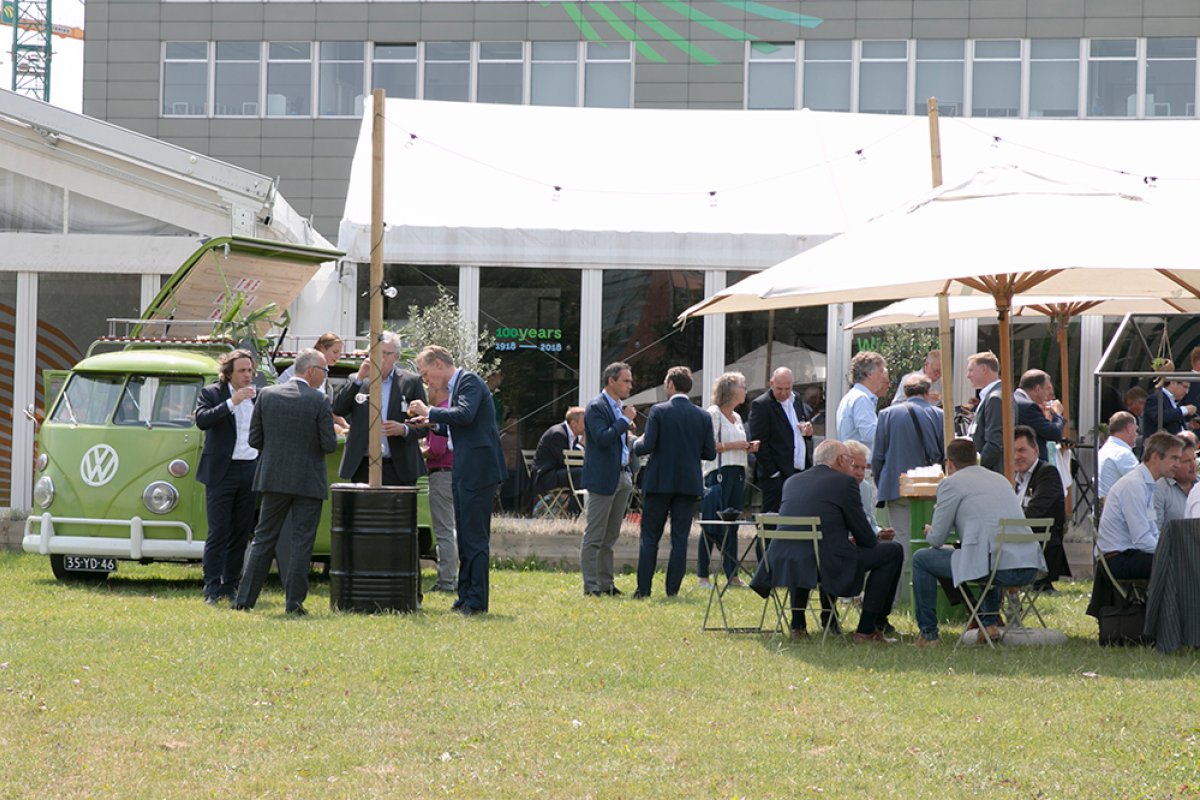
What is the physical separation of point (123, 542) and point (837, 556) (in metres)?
5.65

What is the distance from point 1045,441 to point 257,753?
8.67 metres

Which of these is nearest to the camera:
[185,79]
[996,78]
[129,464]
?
[129,464]

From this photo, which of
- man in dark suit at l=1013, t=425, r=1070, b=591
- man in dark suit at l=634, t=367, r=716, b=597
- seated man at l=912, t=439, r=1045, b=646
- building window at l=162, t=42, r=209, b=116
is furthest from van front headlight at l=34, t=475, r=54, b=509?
building window at l=162, t=42, r=209, b=116

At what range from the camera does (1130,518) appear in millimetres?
10336

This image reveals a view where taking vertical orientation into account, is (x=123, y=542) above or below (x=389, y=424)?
below

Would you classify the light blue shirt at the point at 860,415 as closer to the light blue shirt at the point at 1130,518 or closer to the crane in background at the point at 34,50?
the light blue shirt at the point at 1130,518

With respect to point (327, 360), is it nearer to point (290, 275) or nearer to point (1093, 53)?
point (290, 275)

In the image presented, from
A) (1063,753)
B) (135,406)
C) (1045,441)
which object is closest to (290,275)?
(135,406)

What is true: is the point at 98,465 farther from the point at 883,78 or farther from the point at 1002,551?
the point at 883,78

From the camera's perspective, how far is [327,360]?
12555 mm

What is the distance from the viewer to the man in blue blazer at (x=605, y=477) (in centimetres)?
1264

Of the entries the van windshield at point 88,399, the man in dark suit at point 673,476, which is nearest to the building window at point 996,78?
the man in dark suit at point 673,476

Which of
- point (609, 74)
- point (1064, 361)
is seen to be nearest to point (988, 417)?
point (1064, 361)

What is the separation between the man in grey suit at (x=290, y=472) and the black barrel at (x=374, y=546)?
12.1 inches
